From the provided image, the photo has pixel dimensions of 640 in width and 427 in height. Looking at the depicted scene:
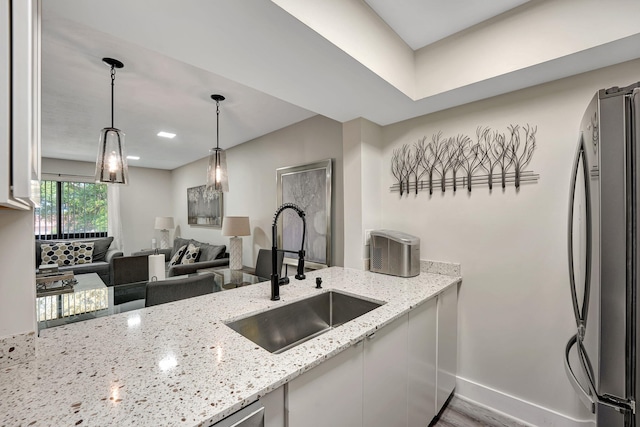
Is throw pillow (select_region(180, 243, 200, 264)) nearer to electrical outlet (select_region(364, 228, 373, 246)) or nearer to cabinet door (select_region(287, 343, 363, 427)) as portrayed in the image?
electrical outlet (select_region(364, 228, 373, 246))

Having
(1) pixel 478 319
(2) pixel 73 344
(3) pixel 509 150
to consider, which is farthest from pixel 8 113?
(1) pixel 478 319

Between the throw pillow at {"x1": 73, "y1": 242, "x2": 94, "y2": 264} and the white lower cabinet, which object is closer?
the white lower cabinet

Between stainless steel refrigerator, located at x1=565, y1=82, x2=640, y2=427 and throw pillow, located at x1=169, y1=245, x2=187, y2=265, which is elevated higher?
stainless steel refrigerator, located at x1=565, y1=82, x2=640, y2=427

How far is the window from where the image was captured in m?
5.04

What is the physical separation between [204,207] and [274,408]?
472cm

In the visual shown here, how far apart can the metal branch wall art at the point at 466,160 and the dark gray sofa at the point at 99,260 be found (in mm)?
4706

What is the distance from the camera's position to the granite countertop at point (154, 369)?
25.3 inches

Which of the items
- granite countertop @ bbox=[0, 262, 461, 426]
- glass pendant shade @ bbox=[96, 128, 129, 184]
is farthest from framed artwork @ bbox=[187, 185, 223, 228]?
granite countertop @ bbox=[0, 262, 461, 426]

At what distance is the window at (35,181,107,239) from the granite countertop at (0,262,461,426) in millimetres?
5664

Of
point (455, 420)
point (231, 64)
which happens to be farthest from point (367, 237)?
point (231, 64)

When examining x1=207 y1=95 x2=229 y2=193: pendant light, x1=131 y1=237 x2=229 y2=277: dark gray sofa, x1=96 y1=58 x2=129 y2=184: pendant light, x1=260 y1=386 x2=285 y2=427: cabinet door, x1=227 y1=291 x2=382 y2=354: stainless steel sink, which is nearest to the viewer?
x1=260 y1=386 x2=285 y2=427: cabinet door

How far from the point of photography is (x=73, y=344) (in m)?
0.97

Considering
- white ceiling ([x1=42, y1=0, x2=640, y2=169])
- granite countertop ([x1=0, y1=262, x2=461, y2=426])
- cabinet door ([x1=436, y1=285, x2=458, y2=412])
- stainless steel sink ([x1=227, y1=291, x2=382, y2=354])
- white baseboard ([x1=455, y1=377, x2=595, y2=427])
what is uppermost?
white ceiling ([x1=42, y1=0, x2=640, y2=169])

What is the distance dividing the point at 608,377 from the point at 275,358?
1.12m
